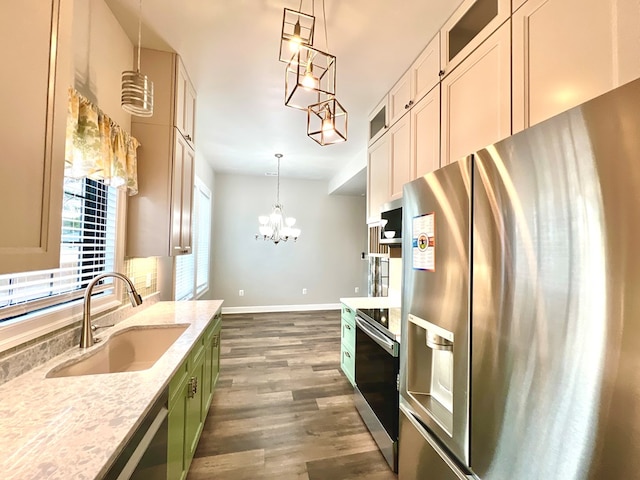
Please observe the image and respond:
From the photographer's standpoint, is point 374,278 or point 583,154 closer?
point 583,154

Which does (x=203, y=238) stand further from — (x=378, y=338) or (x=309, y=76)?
(x=309, y=76)

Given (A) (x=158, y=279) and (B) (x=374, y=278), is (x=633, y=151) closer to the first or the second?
(A) (x=158, y=279)

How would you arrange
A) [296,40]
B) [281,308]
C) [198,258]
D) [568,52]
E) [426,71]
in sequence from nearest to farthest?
[568,52], [296,40], [426,71], [198,258], [281,308]

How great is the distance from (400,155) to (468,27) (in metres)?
0.90

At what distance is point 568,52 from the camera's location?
1.04m

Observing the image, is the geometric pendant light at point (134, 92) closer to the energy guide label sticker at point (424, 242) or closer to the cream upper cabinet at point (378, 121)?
the energy guide label sticker at point (424, 242)

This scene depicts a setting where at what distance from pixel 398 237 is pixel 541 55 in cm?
118

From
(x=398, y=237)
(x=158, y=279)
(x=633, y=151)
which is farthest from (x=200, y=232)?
(x=633, y=151)

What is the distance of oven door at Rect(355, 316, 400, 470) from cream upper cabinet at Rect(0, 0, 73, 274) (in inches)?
69.2

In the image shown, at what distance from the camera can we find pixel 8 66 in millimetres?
740

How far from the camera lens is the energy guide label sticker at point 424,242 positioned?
117 cm

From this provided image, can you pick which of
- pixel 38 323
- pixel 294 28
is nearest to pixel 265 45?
pixel 294 28

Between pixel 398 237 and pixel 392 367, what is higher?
pixel 398 237

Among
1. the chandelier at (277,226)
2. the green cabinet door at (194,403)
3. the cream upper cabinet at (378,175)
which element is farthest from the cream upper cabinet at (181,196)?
the chandelier at (277,226)
